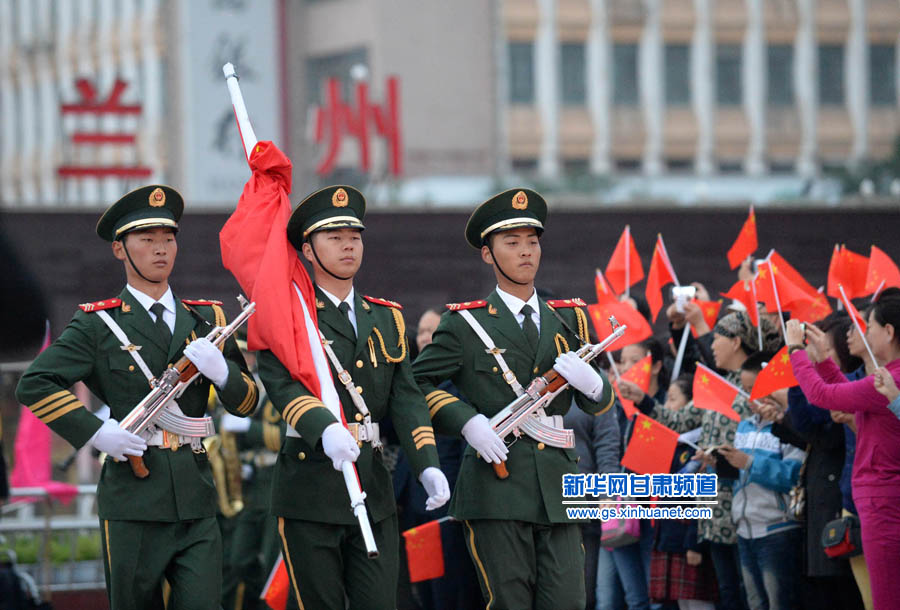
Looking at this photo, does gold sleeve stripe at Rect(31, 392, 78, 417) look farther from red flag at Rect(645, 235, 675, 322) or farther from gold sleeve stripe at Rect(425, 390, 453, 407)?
red flag at Rect(645, 235, 675, 322)

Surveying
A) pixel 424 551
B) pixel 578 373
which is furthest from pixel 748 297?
pixel 578 373

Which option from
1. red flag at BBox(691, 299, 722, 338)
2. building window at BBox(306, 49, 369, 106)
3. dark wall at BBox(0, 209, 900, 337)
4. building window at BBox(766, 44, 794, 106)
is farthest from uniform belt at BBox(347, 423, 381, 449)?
building window at BBox(766, 44, 794, 106)

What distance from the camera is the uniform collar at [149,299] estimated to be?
6461 mm

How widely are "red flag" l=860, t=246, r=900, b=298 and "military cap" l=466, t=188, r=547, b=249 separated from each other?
2401 mm

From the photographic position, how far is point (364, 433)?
6289 millimetres

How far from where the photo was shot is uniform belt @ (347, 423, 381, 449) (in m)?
6.27

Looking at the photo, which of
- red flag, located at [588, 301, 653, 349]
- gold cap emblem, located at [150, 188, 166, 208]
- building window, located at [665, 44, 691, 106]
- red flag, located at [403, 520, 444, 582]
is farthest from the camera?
building window, located at [665, 44, 691, 106]

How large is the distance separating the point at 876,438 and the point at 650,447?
50.2 inches

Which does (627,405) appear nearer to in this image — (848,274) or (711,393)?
(711,393)

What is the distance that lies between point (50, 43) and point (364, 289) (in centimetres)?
4177

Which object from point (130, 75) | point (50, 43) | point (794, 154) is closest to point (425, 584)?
point (794, 154)

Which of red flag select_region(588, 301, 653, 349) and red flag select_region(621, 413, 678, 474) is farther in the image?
red flag select_region(588, 301, 653, 349)

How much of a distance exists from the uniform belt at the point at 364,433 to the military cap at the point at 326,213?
2.71 ft

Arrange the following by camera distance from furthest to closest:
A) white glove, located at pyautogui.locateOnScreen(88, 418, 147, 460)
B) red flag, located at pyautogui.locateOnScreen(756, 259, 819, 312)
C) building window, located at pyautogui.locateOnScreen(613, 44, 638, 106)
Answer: building window, located at pyautogui.locateOnScreen(613, 44, 638, 106) → red flag, located at pyautogui.locateOnScreen(756, 259, 819, 312) → white glove, located at pyautogui.locateOnScreen(88, 418, 147, 460)
